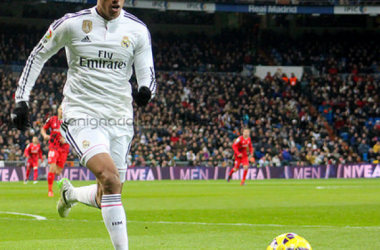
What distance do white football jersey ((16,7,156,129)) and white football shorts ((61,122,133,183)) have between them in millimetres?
124

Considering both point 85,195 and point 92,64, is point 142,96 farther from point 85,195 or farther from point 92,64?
point 85,195

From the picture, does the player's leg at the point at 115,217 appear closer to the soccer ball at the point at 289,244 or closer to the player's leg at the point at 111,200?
the player's leg at the point at 111,200

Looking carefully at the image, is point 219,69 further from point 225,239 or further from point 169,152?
point 225,239

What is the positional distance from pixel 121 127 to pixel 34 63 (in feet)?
3.35

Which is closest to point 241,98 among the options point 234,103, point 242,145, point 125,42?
point 234,103

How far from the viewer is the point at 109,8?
638cm

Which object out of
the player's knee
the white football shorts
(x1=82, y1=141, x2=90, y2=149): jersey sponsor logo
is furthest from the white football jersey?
the player's knee

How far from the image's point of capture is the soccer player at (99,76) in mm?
6238

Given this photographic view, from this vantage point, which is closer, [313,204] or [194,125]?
[313,204]

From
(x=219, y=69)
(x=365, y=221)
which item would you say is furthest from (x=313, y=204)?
(x=219, y=69)

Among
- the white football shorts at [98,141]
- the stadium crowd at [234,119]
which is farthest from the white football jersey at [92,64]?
the stadium crowd at [234,119]

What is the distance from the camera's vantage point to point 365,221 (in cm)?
1075

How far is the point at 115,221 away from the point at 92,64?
5.24 feet

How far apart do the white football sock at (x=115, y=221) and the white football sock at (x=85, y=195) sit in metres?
1.17
